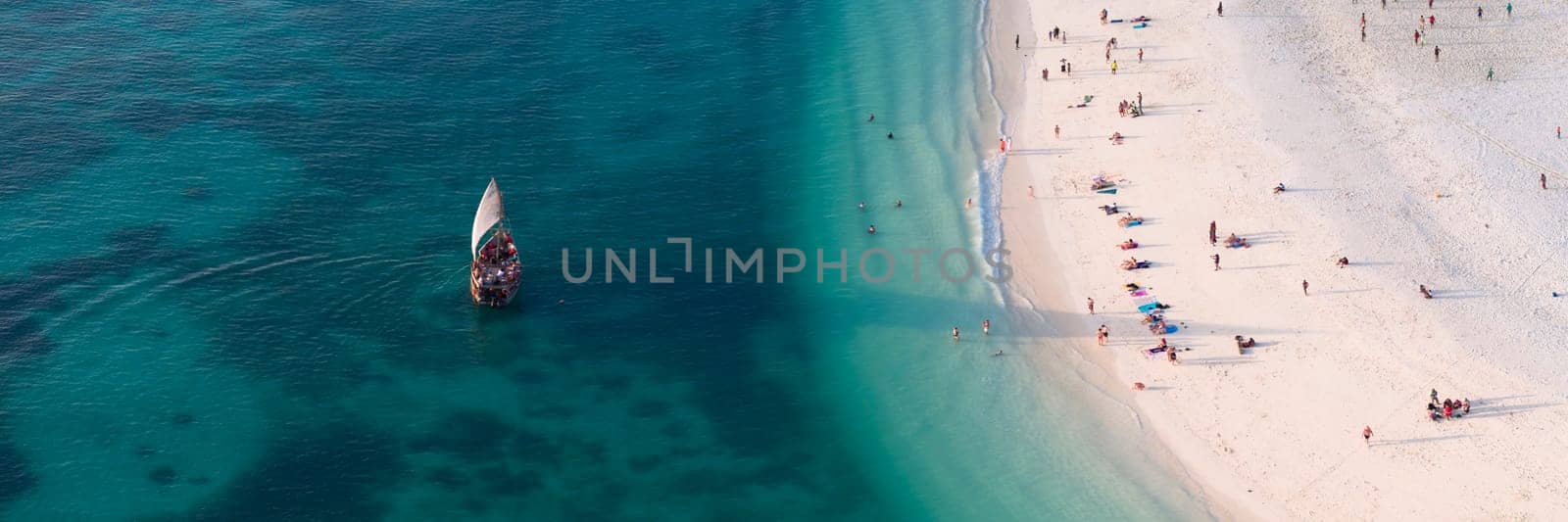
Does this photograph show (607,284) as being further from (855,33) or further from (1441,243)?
(1441,243)

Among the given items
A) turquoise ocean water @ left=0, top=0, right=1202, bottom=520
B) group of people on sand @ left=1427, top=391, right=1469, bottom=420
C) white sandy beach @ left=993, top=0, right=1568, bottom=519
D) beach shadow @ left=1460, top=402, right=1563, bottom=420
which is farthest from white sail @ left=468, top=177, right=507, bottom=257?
beach shadow @ left=1460, top=402, right=1563, bottom=420

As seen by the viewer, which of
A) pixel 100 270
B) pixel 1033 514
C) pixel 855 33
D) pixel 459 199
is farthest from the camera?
pixel 855 33

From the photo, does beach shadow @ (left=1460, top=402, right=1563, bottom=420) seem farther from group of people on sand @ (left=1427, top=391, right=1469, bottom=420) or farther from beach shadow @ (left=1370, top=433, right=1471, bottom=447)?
beach shadow @ (left=1370, top=433, right=1471, bottom=447)

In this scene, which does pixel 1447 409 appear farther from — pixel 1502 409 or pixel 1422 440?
pixel 1502 409


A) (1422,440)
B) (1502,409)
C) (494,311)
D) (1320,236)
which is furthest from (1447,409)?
(494,311)

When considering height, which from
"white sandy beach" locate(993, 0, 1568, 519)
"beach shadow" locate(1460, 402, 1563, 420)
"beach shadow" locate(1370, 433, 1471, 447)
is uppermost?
"white sandy beach" locate(993, 0, 1568, 519)

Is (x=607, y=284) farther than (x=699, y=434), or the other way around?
(x=607, y=284)

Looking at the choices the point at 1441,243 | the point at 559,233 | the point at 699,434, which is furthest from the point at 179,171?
the point at 1441,243
